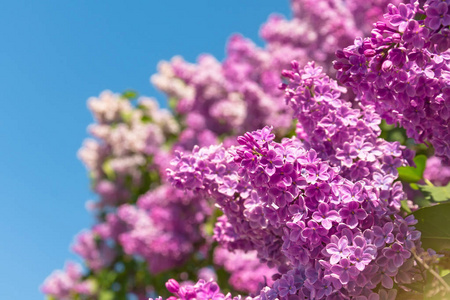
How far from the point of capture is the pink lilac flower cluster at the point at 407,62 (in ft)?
4.24

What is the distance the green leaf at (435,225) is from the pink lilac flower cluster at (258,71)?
14.4 feet

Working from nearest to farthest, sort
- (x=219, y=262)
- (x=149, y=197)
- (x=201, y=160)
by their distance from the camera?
1. (x=201, y=160)
2. (x=219, y=262)
3. (x=149, y=197)

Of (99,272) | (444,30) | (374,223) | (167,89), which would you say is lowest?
(374,223)

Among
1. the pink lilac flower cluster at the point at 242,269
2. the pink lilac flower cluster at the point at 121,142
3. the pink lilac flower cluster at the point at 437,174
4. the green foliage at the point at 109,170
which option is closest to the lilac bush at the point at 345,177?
the pink lilac flower cluster at the point at 437,174

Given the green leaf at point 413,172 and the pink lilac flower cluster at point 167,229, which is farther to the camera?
the pink lilac flower cluster at point 167,229

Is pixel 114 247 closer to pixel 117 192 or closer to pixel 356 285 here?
pixel 117 192

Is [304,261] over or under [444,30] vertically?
under

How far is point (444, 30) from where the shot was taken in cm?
132

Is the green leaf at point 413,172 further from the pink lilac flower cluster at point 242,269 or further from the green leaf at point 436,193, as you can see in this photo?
the pink lilac flower cluster at point 242,269

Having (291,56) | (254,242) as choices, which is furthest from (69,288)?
(254,242)

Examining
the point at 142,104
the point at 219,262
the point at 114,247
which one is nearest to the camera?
the point at 219,262

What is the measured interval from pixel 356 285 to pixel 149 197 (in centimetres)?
503

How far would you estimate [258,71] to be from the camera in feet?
22.7

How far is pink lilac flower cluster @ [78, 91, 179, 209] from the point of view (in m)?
6.89
